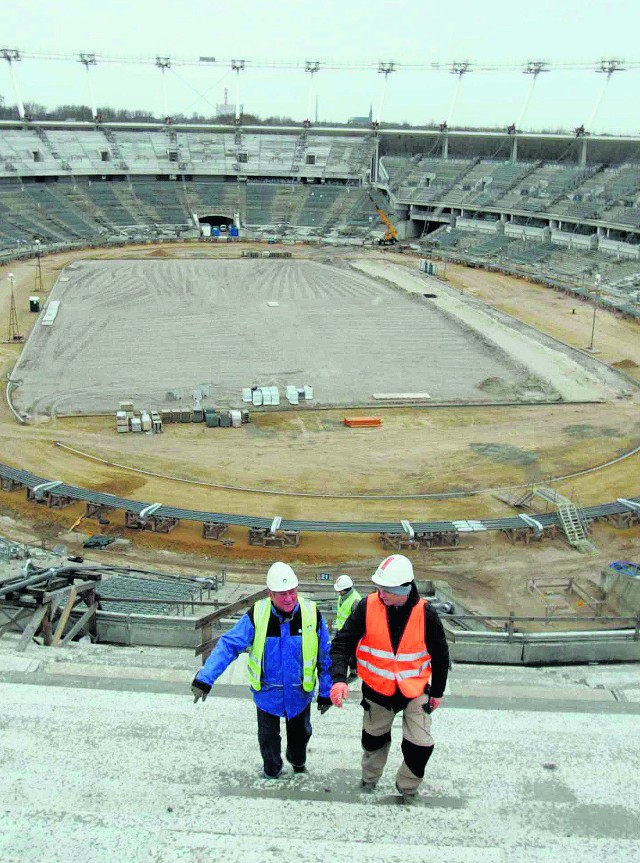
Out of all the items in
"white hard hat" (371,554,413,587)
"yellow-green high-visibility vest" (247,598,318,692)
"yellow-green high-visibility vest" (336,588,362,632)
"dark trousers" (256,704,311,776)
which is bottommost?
"yellow-green high-visibility vest" (336,588,362,632)

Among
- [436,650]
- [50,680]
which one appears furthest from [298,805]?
[50,680]

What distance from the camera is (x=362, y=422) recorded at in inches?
1014

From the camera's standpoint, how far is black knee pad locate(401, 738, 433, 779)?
16.3 ft

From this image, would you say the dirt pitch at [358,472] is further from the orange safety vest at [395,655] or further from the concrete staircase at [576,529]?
the orange safety vest at [395,655]

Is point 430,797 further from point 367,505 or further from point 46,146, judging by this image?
point 46,146

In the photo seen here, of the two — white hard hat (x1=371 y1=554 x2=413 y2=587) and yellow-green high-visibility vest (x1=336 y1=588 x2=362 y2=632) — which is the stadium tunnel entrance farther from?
white hard hat (x1=371 y1=554 x2=413 y2=587)

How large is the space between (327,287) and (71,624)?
39395 millimetres

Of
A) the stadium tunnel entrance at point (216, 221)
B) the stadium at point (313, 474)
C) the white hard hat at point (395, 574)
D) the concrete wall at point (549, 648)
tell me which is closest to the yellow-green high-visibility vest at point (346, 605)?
the stadium at point (313, 474)

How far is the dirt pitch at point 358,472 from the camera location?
17750 mm

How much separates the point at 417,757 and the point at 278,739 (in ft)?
2.92

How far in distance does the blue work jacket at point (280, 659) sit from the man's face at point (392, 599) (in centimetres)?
59

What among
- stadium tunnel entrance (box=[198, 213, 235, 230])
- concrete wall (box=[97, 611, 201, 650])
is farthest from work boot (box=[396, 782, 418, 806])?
stadium tunnel entrance (box=[198, 213, 235, 230])

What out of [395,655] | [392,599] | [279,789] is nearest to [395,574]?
[392,599]

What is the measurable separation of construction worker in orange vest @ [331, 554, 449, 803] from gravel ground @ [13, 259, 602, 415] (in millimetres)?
22634
